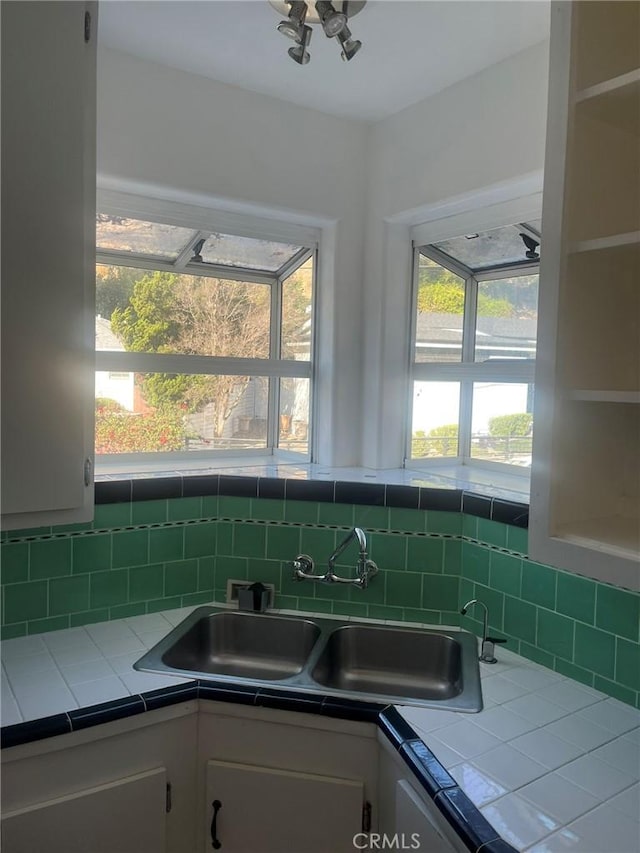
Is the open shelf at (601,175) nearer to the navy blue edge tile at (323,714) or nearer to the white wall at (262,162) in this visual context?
the navy blue edge tile at (323,714)

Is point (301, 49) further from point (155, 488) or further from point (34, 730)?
point (34, 730)

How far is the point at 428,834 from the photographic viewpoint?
115 cm

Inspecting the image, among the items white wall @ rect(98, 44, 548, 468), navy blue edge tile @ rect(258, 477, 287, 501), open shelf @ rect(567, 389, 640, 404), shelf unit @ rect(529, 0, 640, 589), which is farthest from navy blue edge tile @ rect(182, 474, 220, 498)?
open shelf @ rect(567, 389, 640, 404)

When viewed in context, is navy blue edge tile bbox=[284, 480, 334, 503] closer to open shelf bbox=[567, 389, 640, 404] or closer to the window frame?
the window frame

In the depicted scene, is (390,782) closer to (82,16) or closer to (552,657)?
(552,657)

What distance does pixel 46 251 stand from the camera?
1.25 meters

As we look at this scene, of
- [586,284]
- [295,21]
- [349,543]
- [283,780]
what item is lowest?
[283,780]

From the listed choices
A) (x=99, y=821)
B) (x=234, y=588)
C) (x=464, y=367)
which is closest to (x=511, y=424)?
(x=464, y=367)

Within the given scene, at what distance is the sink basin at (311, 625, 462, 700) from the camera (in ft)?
5.79

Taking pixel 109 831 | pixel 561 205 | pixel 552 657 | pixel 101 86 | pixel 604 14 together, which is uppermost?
pixel 101 86

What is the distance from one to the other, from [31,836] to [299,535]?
3.41 feet

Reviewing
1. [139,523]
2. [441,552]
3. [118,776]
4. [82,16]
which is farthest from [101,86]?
[118,776]

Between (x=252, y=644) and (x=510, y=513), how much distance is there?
93 cm

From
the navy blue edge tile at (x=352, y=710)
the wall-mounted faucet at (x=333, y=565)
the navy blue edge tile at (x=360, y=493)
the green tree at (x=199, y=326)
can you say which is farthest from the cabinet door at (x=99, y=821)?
the green tree at (x=199, y=326)
